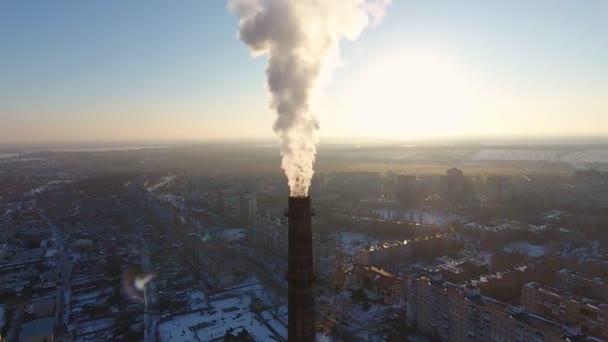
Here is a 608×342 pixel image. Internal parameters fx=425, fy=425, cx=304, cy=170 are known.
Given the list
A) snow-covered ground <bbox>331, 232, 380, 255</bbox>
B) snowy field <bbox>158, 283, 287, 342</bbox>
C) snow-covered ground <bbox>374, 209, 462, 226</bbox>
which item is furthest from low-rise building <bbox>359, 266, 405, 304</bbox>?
snow-covered ground <bbox>374, 209, 462, 226</bbox>

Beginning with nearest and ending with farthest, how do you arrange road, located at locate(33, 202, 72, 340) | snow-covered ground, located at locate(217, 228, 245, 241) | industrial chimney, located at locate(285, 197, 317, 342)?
industrial chimney, located at locate(285, 197, 317, 342) < road, located at locate(33, 202, 72, 340) < snow-covered ground, located at locate(217, 228, 245, 241)

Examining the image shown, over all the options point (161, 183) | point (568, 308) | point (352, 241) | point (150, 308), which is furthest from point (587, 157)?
point (150, 308)

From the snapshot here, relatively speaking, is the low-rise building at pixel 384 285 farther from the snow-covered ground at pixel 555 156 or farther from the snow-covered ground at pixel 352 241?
the snow-covered ground at pixel 555 156

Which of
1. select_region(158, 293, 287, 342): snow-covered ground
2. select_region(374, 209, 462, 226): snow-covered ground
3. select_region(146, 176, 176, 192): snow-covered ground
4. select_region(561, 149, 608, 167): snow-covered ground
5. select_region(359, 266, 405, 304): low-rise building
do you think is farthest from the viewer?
select_region(561, 149, 608, 167): snow-covered ground

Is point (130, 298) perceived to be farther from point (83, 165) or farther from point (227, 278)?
point (83, 165)

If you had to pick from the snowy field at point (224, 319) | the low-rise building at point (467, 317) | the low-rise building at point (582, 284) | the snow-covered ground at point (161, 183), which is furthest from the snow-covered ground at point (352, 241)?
the snow-covered ground at point (161, 183)

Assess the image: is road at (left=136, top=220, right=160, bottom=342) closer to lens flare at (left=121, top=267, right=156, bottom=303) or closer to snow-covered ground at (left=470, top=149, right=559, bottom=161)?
lens flare at (left=121, top=267, right=156, bottom=303)

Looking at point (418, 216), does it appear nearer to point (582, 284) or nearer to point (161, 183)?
point (582, 284)

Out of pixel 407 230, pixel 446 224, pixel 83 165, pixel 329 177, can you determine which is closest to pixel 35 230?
pixel 407 230
